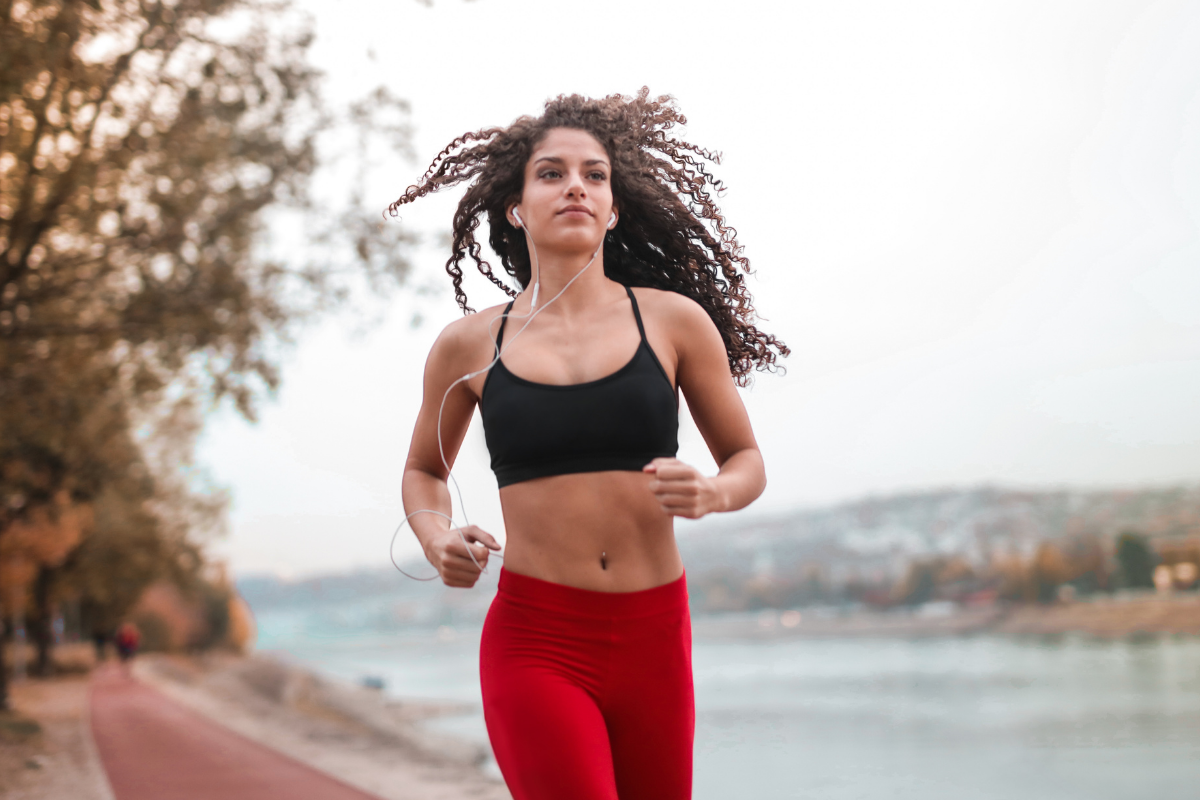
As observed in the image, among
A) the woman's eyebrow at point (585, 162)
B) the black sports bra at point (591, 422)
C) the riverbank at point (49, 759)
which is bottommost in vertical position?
the riverbank at point (49, 759)

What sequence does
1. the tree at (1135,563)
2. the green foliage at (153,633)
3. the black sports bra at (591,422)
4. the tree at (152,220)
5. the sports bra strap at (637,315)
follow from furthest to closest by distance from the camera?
the green foliage at (153,633) → the tree at (1135,563) → the tree at (152,220) → the sports bra strap at (637,315) → the black sports bra at (591,422)

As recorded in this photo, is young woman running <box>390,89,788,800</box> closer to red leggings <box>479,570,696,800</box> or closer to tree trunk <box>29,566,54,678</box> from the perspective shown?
red leggings <box>479,570,696,800</box>

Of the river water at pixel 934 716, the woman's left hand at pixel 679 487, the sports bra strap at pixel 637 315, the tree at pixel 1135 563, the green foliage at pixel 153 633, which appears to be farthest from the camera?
the green foliage at pixel 153 633

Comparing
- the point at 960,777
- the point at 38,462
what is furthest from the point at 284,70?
the point at 960,777

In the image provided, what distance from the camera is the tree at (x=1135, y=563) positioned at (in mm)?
49125

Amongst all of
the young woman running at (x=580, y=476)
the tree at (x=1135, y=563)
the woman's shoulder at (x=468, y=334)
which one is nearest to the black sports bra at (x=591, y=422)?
the young woman running at (x=580, y=476)

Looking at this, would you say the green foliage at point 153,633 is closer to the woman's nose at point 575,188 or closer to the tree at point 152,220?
the tree at point 152,220

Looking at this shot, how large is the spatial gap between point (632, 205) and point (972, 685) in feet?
183

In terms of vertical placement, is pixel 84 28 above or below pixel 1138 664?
above

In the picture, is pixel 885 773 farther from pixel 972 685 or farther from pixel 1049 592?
pixel 1049 592

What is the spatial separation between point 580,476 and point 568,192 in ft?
2.04

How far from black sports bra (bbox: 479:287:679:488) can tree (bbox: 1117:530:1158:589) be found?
177 ft

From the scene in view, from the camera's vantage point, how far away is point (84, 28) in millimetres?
7824

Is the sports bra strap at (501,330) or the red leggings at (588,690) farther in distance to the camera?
the sports bra strap at (501,330)
